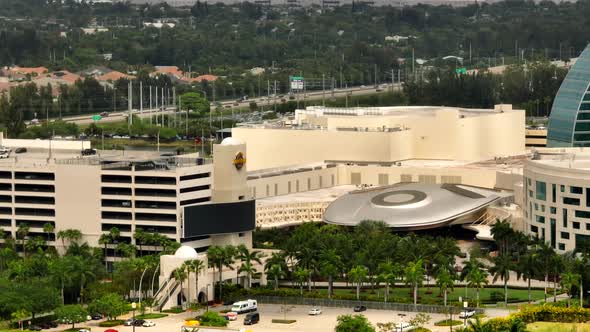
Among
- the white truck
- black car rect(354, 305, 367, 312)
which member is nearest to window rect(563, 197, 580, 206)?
black car rect(354, 305, 367, 312)

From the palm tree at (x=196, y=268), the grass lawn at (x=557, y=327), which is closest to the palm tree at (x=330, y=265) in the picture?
the palm tree at (x=196, y=268)

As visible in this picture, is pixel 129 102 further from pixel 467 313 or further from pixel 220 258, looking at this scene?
pixel 467 313

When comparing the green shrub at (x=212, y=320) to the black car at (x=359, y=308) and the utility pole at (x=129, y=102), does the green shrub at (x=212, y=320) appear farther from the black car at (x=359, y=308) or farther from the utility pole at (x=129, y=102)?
the utility pole at (x=129, y=102)

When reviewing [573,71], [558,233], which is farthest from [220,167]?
[573,71]

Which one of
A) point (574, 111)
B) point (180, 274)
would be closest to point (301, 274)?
point (180, 274)

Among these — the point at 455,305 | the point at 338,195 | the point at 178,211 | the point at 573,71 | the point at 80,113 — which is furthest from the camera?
the point at 80,113

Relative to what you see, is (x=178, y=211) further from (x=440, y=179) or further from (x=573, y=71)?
(x=573, y=71)
